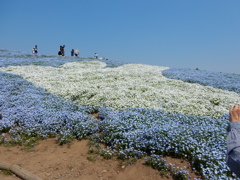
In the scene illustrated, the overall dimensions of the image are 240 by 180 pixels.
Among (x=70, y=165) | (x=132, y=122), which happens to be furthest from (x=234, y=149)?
(x=132, y=122)

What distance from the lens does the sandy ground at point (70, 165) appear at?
5496mm

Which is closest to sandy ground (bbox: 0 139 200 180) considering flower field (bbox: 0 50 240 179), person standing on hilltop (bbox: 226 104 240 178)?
flower field (bbox: 0 50 240 179)

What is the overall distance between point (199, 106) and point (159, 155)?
6102 millimetres

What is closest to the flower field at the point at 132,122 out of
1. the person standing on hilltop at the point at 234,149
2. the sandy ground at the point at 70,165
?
the sandy ground at the point at 70,165

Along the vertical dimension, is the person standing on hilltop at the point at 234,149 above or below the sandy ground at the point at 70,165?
above

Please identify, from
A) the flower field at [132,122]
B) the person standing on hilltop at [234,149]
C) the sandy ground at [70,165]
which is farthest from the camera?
the flower field at [132,122]

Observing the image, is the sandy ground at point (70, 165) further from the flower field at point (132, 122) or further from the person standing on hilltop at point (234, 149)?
the person standing on hilltop at point (234, 149)

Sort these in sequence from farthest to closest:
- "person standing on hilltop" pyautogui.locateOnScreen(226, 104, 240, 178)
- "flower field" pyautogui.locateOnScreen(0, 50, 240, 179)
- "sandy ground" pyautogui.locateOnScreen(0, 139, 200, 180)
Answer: "flower field" pyautogui.locateOnScreen(0, 50, 240, 179)
"sandy ground" pyautogui.locateOnScreen(0, 139, 200, 180)
"person standing on hilltop" pyautogui.locateOnScreen(226, 104, 240, 178)

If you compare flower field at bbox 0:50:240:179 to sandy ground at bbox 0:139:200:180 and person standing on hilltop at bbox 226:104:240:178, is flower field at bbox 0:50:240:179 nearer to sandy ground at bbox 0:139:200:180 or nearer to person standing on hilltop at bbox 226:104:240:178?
sandy ground at bbox 0:139:200:180

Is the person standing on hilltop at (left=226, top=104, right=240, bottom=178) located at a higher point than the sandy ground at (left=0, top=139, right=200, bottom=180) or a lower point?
higher

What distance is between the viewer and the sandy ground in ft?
18.0

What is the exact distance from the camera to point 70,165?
6055mm

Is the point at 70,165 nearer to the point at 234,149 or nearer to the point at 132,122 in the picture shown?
the point at 132,122

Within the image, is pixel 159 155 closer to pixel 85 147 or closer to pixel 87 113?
pixel 85 147
